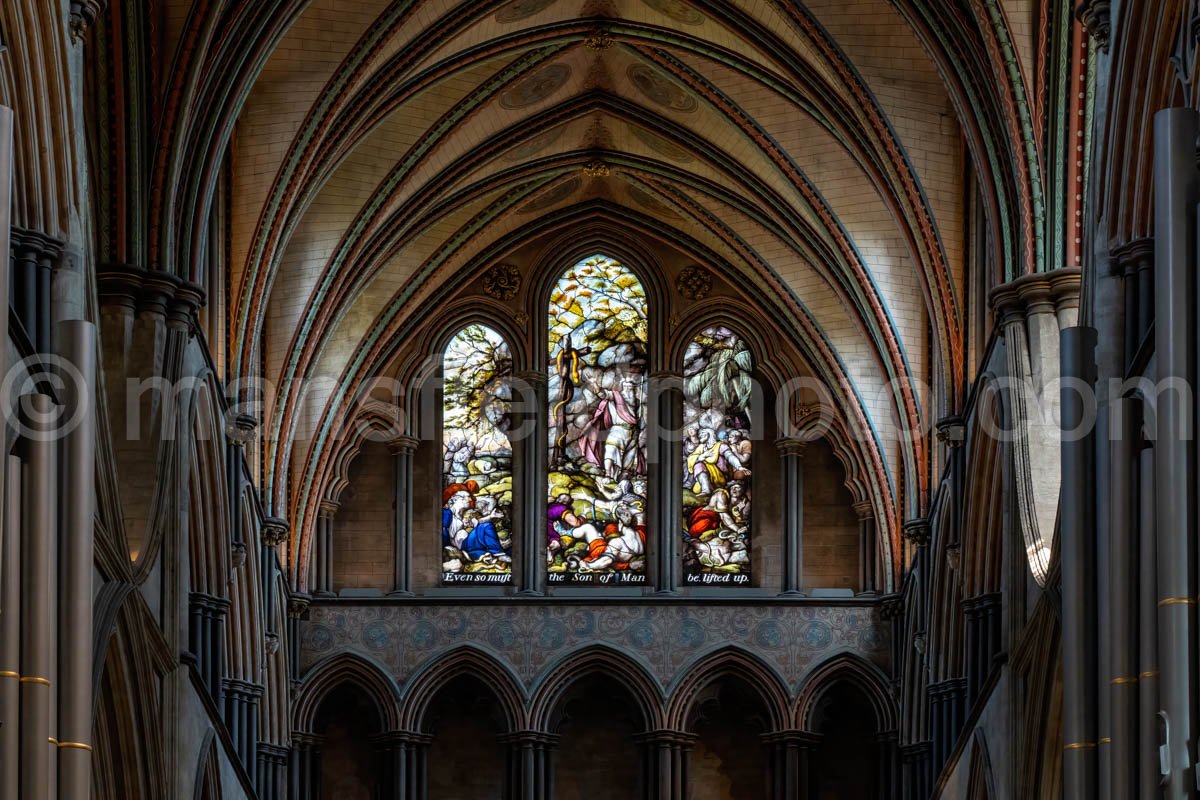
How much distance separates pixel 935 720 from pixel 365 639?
7724 millimetres

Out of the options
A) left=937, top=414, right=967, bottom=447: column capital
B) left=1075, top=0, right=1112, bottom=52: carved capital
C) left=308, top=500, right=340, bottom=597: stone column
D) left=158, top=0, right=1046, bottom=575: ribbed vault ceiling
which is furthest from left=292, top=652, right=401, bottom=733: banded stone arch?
left=1075, top=0, right=1112, bottom=52: carved capital

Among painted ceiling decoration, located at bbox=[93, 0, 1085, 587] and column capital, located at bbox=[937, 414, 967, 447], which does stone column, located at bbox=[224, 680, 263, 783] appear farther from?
column capital, located at bbox=[937, 414, 967, 447]

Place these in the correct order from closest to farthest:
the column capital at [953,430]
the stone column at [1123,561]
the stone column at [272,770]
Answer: the stone column at [1123,561]
the column capital at [953,430]
the stone column at [272,770]

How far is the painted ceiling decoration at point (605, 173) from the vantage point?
24.0 metres

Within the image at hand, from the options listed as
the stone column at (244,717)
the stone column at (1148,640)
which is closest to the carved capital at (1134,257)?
the stone column at (1148,640)

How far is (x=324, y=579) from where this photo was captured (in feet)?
111

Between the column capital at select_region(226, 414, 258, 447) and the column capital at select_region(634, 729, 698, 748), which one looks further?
the column capital at select_region(634, 729, 698, 748)

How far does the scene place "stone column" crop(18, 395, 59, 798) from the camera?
14555mm

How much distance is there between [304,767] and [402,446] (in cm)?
429

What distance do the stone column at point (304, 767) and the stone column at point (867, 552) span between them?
7087 mm

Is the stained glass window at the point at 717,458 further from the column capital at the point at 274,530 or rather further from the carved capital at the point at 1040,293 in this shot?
the carved capital at the point at 1040,293

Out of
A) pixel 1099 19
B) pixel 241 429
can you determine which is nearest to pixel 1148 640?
pixel 1099 19

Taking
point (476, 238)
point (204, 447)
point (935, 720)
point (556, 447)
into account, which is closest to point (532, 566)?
point (556, 447)

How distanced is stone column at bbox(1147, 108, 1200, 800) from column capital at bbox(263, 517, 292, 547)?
18358mm
